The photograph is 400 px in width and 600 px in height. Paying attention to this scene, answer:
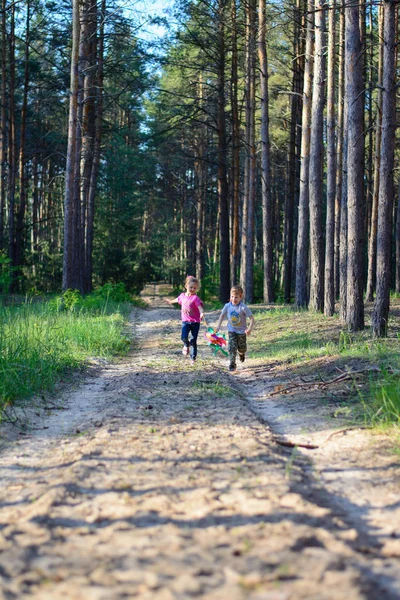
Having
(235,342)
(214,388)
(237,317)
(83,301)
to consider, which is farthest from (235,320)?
(83,301)

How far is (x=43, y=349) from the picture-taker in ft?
35.2

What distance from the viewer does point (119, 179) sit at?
41.1 m

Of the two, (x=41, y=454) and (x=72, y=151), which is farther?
(x=72, y=151)

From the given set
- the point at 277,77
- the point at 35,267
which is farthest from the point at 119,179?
the point at 277,77

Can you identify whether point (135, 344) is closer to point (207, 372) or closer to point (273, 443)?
point (207, 372)

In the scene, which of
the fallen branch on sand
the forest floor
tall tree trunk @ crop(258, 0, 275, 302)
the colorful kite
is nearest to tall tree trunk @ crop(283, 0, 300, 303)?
tall tree trunk @ crop(258, 0, 275, 302)

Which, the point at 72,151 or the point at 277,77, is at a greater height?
the point at 277,77

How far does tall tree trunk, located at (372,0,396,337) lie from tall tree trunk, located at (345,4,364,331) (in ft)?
2.53

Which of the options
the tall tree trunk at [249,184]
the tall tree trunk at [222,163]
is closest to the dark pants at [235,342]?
the tall tree trunk at [249,184]

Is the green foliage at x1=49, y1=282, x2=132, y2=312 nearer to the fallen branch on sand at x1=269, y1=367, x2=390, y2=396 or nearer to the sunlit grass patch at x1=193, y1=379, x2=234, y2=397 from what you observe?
A: the sunlit grass patch at x1=193, y1=379, x2=234, y2=397

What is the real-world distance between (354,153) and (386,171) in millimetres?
1224

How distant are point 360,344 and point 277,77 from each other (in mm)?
25865

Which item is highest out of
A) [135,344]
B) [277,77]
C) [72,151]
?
[277,77]

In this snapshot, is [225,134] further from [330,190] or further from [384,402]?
[384,402]
